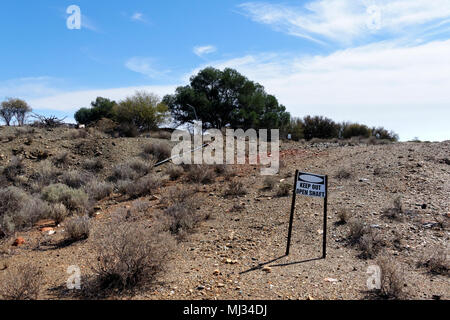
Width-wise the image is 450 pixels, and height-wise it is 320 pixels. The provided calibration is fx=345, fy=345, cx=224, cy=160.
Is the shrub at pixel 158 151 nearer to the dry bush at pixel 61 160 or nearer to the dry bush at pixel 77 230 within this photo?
the dry bush at pixel 61 160

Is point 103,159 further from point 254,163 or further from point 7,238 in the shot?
point 7,238

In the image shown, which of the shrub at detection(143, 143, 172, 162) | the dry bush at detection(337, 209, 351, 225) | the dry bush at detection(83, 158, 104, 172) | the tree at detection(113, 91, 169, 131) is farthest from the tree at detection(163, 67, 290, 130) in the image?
the dry bush at detection(337, 209, 351, 225)

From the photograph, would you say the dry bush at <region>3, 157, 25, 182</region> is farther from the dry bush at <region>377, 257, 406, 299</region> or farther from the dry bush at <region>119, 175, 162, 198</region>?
the dry bush at <region>377, 257, 406, 299</region>

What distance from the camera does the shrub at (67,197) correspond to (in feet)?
32.1

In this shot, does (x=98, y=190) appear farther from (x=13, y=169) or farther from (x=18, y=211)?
(x=13, y=169)

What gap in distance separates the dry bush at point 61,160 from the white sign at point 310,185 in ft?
37.4

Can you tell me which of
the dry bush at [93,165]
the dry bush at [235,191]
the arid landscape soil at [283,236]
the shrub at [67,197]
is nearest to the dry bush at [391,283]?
the arid landscape soil at [283,236]

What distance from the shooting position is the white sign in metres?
6.26

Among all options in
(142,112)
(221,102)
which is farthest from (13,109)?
(221,102)

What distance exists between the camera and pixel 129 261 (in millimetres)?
4859

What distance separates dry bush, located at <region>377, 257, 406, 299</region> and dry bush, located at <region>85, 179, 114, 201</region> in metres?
8.98
